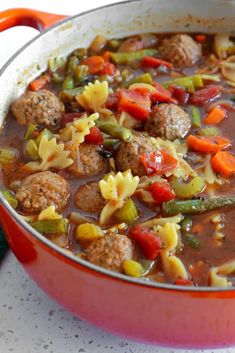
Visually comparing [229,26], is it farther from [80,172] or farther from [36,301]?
[36,301]

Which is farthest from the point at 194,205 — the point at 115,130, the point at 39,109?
the point at 39,109

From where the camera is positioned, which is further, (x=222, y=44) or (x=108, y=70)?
(x=222, y=44)

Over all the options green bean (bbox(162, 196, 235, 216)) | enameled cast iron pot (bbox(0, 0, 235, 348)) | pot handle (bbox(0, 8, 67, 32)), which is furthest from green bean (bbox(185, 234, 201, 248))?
pot handle (bbox(0, 8, 67, 32))

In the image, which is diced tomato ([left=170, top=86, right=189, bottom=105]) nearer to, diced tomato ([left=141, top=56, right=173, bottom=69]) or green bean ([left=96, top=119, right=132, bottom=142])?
diced tomato ([left=141, top=56, right=173, bottom=69])

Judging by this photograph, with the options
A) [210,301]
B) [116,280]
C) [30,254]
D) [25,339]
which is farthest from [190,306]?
[25,339]

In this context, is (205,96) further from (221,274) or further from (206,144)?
(221,274)

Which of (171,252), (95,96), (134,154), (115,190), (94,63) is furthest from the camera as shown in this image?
(94,63)

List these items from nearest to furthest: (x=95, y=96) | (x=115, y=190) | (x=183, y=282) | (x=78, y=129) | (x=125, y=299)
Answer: (x=125, y=299), (x=183, y=282), (x=115, y=190), (x=78, y=129), (x=95, y=96)

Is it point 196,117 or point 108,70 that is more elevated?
point 108,70
